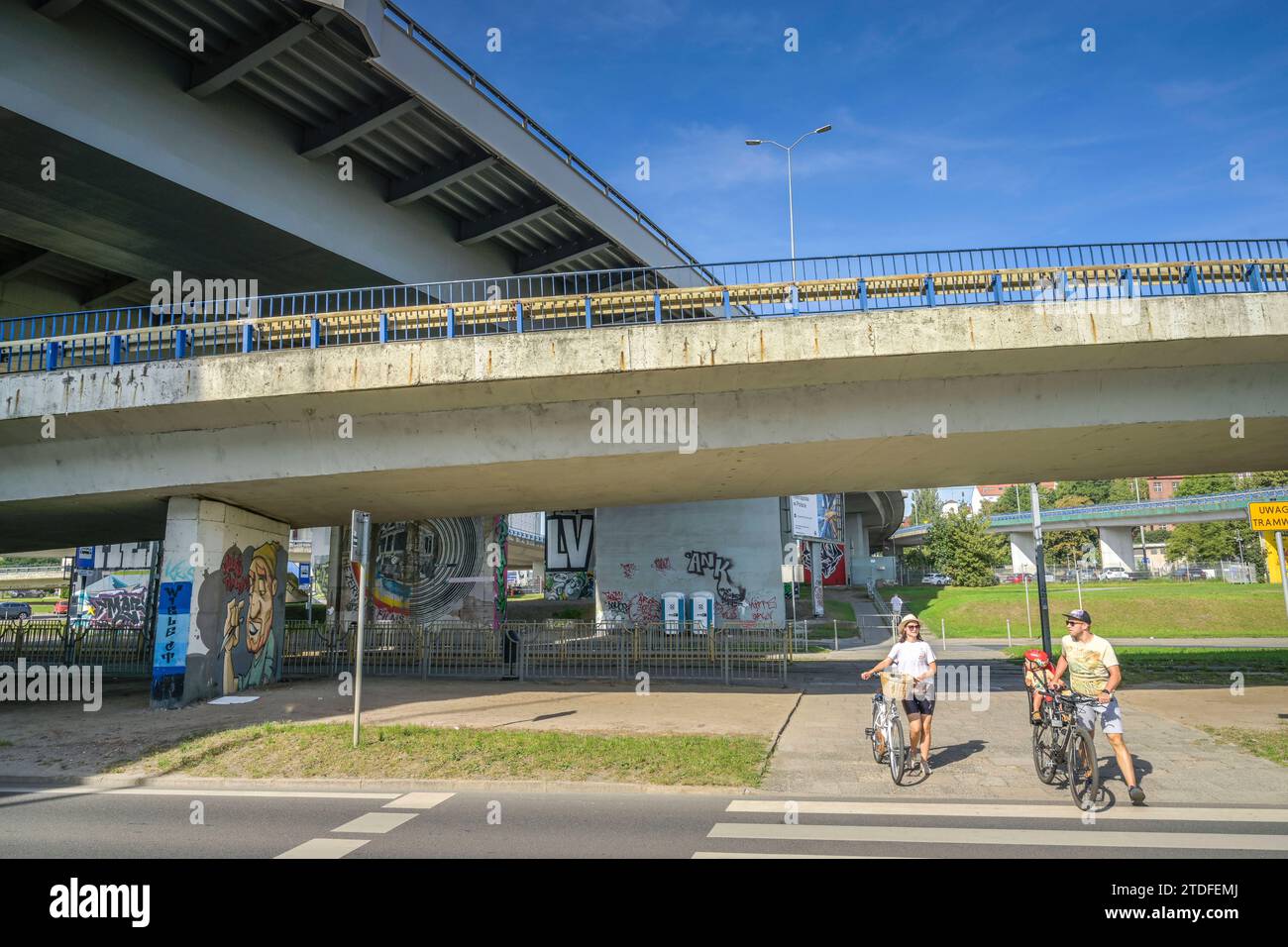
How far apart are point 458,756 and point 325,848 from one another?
3.28m

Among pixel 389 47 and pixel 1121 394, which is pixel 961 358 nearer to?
pixel 1121 394

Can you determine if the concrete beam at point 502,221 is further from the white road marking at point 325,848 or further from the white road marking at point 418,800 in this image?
the white road marking at point 325,848

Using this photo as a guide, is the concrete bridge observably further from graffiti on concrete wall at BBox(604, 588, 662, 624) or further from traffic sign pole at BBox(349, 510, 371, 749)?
traffic sign pole at BBox(349, 510, 371, 749)

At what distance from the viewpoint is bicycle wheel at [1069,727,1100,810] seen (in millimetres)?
6867

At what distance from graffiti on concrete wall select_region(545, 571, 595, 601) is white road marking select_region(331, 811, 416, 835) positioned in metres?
40.9

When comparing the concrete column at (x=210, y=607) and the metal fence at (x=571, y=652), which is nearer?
the concrete column at (x=210, y=607)

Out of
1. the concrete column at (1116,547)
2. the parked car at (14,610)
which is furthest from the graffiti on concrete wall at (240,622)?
the concrete column at (1116,547)

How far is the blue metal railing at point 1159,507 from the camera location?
173 feet

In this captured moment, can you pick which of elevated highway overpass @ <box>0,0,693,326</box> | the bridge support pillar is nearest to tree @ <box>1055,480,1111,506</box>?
the bridge support pillar
